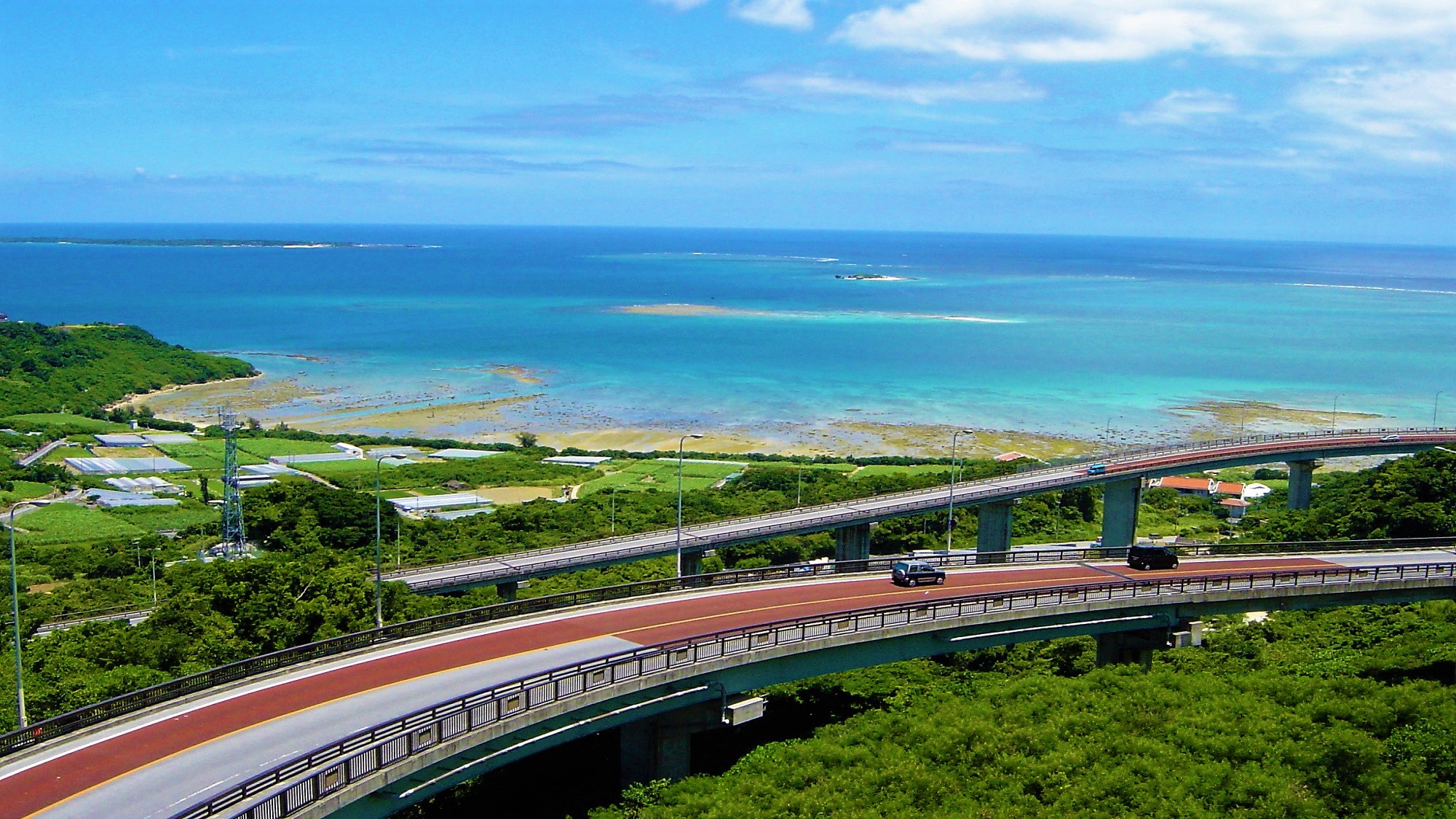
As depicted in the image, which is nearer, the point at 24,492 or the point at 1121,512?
the point at 1121,512

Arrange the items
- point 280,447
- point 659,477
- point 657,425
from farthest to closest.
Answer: point 657,425 < point 280,447 < point 659,477

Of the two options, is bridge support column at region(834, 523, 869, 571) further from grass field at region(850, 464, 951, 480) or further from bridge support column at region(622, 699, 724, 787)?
bridge support column at region(622, 699, 724, 787)

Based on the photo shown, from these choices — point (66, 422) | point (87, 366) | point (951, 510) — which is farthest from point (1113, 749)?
point (87, 366)

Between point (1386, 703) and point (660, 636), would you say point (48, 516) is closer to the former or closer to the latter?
point (660, 636)

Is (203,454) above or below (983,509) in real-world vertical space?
below

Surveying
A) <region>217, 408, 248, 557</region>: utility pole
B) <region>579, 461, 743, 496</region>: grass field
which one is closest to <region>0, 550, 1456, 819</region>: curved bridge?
<region>217, 408, 248, 557</region>: utility pole

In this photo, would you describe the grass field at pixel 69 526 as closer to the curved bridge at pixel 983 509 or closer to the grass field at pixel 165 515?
the grass field at pixel 165 515

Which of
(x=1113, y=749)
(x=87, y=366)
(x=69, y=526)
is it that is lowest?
(x=69, y=526)

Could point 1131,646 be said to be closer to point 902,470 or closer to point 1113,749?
point 1113,749
